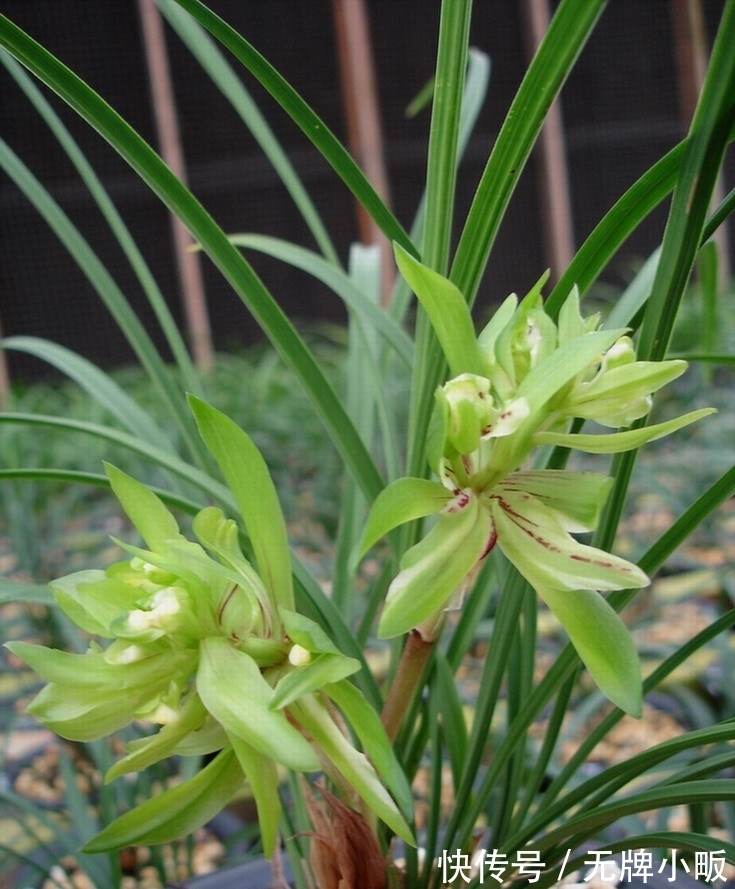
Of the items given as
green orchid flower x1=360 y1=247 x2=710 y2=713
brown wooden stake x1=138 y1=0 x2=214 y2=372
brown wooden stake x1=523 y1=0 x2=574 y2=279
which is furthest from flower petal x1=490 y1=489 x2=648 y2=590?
brown wooden stake x1=523 y1=0 x2=574 y2=279

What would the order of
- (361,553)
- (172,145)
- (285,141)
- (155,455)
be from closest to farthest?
1. (361,553)
2. (155,455)
3. (172,145)
4. (285,141)

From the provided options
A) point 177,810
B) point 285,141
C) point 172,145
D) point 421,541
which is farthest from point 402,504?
point 285,141

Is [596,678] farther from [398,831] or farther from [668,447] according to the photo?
[668,447]

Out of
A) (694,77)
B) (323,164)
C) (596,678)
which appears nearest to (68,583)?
(596,678)

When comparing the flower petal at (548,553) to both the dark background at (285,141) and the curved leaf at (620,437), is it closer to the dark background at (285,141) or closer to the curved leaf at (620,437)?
the curved leaf at (620,437)

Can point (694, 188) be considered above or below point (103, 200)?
below

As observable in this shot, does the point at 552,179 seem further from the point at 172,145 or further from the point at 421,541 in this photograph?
the point at 421,541
